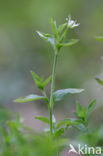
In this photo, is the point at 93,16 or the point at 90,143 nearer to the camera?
the point at 90,143

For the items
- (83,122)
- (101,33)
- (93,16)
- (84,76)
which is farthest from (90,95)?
(83,122)

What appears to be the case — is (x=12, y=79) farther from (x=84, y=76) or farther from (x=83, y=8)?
(x=83, y=8)

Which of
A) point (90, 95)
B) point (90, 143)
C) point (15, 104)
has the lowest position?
point (15, 104)

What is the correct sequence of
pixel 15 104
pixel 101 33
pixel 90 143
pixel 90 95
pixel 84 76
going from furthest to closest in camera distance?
pixel 101 33 < pixel 15 104 < pixel 84 76 < pixel 90 95 < pixel 90 143

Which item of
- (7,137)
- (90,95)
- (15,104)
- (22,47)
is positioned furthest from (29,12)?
(7,137)

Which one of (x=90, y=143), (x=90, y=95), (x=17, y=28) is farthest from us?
(x=17, y=28)

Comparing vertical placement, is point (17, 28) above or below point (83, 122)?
below

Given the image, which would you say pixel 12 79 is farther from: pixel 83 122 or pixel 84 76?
pixel 83 122
